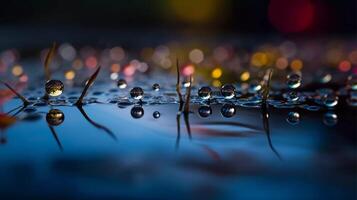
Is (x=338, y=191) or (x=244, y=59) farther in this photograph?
(x=244, y=59)

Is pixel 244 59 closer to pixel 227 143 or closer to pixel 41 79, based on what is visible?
pixel 41 79

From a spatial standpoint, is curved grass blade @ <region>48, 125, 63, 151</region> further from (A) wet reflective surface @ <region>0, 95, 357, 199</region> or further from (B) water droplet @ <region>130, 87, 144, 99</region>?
(B) water droplet @ <region>130, 87, 144, 99</region>

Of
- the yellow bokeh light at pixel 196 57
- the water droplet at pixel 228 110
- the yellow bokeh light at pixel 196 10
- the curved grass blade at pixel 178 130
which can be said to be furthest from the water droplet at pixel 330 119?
the yellow bokeh light at pixel 196 10

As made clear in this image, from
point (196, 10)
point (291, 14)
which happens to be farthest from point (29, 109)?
point (291, 14)

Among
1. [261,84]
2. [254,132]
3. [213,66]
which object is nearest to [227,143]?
[254,132]

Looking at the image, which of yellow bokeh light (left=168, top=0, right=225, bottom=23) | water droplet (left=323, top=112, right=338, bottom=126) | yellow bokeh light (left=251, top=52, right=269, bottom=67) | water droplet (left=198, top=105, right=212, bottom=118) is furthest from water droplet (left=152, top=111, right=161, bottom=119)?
yellow bokeh light (left=168, top=0, right=225, bottom=23)

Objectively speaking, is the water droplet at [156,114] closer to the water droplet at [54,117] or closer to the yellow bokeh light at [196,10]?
the water droplet at [54,117]
